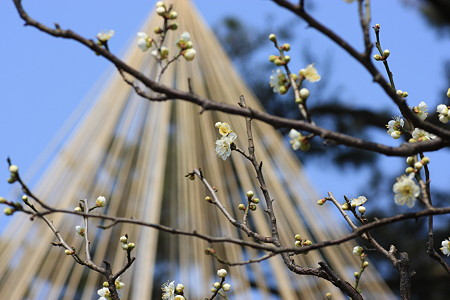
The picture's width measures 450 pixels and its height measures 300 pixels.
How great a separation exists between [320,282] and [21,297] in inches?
32.6

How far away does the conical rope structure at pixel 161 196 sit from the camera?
5.93ft

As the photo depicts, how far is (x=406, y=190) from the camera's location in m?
→ 0.67

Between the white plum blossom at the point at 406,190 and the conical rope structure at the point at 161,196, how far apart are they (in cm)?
105

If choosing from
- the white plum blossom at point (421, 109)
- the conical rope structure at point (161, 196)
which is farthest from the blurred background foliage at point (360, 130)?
the white plum blossom at point (421, 109)

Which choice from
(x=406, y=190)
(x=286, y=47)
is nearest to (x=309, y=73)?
(x=286, y=47)

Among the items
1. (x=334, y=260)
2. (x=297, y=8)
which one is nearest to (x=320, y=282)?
(x=334, y=260)

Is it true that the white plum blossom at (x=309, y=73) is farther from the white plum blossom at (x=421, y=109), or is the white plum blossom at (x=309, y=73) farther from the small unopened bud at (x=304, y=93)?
the white plum blossom at (x=421, y=109)

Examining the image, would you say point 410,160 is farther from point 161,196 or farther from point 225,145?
point 161,196

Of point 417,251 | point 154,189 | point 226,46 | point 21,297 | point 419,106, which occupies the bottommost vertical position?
point 419,106

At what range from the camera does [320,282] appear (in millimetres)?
1857

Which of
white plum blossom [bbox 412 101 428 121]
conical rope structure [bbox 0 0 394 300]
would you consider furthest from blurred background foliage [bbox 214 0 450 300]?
white plum blossom [bbox 412 101 428 121]

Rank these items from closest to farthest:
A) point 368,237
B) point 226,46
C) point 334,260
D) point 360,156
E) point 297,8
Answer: point 297,8 → point 368,237 → point 334,260 → point 360,156 → point 226,46

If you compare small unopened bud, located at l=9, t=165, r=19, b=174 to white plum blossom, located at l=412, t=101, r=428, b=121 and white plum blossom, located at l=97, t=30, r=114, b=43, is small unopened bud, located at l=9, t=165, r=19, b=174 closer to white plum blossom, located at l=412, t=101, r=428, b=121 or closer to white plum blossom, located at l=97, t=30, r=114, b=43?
white plum blossom, located at l=97, t=30, r=114, b=43

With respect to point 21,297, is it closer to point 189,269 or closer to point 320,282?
point 189,269
